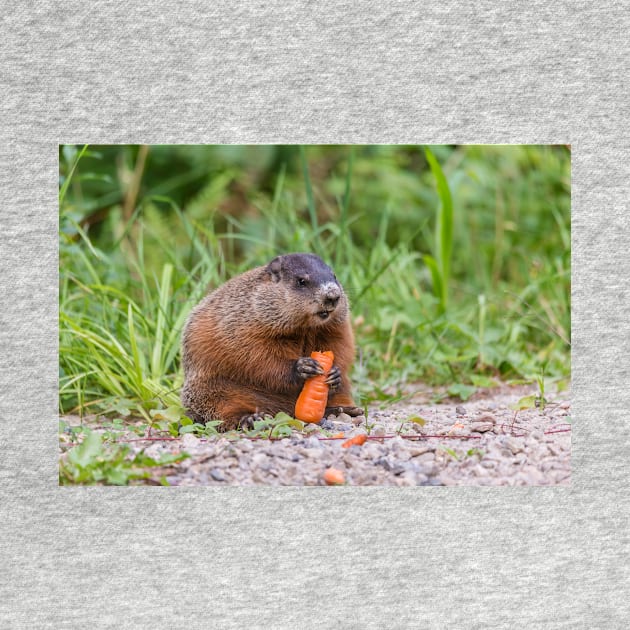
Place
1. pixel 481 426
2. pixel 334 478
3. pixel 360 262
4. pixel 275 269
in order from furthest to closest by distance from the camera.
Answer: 1. pixel 360 262
2. pixel 275 269
3. pixel 481 426
4. pixel 334 478

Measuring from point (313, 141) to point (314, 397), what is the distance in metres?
0.92

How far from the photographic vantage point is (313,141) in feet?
9.51

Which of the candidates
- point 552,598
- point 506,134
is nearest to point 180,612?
point 552,598

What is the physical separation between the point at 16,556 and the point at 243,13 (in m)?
1.84

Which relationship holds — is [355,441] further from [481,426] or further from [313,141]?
[313,141]

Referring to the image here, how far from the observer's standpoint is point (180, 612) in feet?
8.80

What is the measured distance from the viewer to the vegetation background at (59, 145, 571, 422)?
3.73 m

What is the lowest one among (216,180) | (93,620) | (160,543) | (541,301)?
(93,620)

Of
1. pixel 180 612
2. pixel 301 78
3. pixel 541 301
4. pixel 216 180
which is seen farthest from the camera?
pixel 216 180

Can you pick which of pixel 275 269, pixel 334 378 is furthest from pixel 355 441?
pixel 275 269

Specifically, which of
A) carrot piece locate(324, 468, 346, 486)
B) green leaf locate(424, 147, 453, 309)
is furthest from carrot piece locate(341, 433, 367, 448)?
green leaf locate(424, 147, 453, 309)

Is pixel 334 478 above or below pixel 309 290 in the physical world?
below

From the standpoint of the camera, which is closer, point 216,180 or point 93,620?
point 93,620

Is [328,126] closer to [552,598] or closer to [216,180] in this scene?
[552,598]
